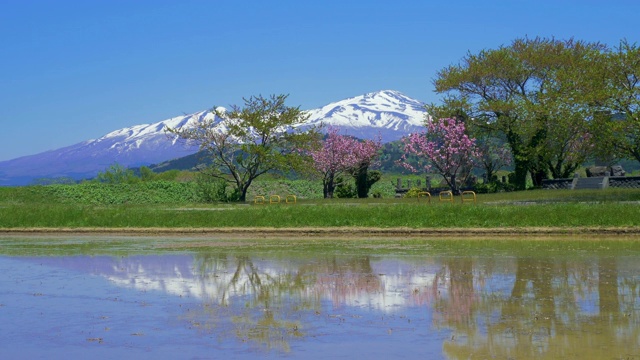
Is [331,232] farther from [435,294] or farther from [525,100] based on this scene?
[525,100]

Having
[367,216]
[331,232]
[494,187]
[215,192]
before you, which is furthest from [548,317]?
[494,187]

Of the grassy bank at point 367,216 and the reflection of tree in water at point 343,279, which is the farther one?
the grassy bank at point 367,216

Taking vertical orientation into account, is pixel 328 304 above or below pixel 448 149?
below

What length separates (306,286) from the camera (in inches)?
687

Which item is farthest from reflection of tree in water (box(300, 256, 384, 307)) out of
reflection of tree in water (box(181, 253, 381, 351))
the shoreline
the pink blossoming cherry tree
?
the pink blossoming cherry tree

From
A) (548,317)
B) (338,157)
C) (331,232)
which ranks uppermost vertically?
(338,157)

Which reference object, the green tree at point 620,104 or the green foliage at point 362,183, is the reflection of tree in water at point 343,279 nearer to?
the green tree at point 620,104

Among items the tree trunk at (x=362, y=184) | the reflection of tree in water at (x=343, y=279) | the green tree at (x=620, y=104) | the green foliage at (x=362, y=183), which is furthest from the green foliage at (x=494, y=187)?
the reflection of tree in water at (x=343, y=279)

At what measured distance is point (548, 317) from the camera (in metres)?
13.3

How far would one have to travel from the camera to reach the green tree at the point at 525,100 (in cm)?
6519

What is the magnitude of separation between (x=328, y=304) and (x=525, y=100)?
56.9m

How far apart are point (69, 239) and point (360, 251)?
14.0 m

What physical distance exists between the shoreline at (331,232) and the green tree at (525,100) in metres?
Answer: 29.8

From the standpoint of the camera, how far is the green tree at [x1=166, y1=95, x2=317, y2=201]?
215ft
